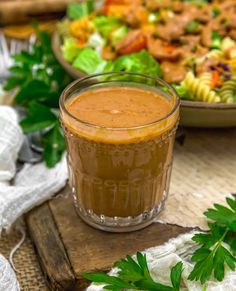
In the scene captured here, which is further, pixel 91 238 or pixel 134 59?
pixel 134 59

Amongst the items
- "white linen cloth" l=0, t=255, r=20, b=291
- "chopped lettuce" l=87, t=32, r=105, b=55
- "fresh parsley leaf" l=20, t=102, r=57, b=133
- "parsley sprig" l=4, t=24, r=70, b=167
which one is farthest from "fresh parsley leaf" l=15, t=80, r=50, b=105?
"white linen cloth" l=0, t=255, r=20, b=291

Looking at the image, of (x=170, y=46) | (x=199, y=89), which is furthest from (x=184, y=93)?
(x=170, y=46)

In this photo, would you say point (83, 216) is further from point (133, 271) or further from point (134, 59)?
point (134, 59)

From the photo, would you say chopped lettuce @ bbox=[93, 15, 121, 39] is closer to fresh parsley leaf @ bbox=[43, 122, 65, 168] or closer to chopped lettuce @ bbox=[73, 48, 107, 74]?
chopped lettuce @ bbox=[73, 48, 107, 74]

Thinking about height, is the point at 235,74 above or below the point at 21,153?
Result: above

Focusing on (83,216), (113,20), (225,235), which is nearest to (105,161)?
(83,216)

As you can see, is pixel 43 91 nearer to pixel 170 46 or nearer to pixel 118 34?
pixel 118 34

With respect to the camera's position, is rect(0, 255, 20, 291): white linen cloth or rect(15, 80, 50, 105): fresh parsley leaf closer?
rect(0, 255, 20, 291): white linen cloth
